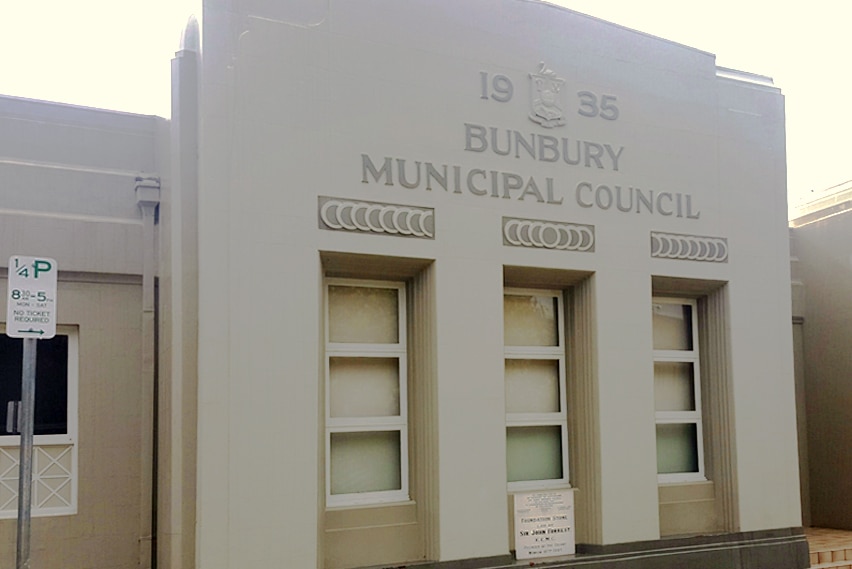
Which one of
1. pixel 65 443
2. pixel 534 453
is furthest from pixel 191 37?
pixel 534 453

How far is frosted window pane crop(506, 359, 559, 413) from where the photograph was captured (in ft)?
30.2

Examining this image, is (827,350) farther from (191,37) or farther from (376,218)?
(191,37)

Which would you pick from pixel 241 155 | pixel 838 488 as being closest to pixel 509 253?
pixel 241 155

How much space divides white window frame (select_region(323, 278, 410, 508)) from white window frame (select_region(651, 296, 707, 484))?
3048 mm

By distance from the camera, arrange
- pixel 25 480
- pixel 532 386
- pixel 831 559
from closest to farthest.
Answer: pixel 25 480 < pixel 532 386 < pixel 831 559

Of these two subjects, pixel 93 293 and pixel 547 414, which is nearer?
pixel 93 293

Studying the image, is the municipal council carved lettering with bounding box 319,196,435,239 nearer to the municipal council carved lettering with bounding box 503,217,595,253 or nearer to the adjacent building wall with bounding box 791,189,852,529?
the municipal council carved lettering with bounding box 503,217,595,253

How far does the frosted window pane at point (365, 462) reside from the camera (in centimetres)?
828

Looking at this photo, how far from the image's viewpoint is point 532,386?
9.39m

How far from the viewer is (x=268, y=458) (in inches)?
292

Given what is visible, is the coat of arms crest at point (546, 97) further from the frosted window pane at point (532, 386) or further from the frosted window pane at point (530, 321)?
the frosted window pane at point (532, 386)

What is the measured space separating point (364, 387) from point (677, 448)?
3931 millimetres

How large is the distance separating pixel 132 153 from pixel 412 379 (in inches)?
147

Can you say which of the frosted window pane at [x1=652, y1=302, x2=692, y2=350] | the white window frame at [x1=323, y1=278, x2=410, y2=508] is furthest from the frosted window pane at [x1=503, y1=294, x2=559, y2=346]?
the frosted window pane at [x1=652, y1=302, x2=692, y2=350]
